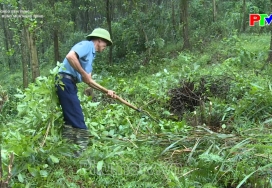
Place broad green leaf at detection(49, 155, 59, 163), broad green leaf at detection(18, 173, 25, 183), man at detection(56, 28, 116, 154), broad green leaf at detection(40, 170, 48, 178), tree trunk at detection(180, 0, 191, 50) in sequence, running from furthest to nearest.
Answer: tree trunk at detection(180, 0, 191, 50) → man at detection(56, 28, 116, 154) → broad green leaf at detection(49, 155, 59, 163) → broad green leaf at detection(40, 170, 48, 178) → broad green leaf at detection(18, 173, 25, 183)

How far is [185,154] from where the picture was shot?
3.26 m

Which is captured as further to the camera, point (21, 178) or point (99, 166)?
point (99, 166)

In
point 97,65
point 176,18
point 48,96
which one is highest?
point 176,18

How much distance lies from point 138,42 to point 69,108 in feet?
29.5

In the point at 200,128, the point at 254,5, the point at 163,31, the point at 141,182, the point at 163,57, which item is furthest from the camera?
the point at 254,5

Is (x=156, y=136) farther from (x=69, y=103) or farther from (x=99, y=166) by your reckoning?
(x=69, y=103)

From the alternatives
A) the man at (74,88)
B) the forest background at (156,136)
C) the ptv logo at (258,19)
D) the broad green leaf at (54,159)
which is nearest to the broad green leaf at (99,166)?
the forest background at (156,136)

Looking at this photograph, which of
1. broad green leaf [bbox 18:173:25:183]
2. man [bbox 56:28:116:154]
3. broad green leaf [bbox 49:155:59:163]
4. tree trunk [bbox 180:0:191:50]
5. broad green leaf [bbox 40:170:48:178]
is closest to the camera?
broad green leaf [bbox 18:173:25:183]

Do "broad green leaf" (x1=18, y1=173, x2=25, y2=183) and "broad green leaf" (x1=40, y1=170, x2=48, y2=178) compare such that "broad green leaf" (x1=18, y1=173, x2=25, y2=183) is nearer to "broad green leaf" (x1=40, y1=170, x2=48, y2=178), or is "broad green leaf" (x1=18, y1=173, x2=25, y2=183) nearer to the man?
"broad green leaf" (x1=40, y1=170, x2=48, y2=178)

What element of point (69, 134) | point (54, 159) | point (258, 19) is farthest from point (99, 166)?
point (258, 19)

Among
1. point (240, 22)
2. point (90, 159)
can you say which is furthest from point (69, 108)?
point (240, 22)

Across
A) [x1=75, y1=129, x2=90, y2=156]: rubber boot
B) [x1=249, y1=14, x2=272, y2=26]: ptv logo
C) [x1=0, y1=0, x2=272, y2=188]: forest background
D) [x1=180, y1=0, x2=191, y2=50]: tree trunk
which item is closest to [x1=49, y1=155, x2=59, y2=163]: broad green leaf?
[x1=0, y1=0, x2=272, y2=188]: forest background

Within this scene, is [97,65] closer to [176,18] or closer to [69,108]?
[176,18]

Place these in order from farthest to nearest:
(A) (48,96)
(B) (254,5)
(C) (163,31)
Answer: (B) (254,5) → (C) (163,31) → (A) (48,96)
